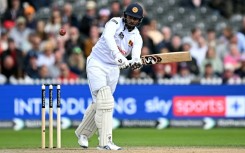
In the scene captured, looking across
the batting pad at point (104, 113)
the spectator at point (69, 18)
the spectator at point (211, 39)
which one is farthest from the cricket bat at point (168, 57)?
the spectator at point (69, 18)

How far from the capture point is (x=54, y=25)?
66.8ft

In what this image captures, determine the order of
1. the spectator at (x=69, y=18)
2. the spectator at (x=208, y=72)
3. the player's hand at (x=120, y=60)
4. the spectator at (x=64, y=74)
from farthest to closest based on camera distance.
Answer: the spectator at (x=69, y=18) → the spectator at (x=208, y=72) → the spectator at (x=64, y=74) → the player's hand at (x=120, y=60)

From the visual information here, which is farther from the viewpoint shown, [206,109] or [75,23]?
[75,23]

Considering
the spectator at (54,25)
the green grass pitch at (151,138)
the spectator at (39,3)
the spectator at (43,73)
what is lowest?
the green grass pitch at (151,138)

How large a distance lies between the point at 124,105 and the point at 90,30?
238cm

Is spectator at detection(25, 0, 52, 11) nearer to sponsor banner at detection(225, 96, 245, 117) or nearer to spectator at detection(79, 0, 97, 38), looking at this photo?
spectator at detection(79, 0, 97, 38)

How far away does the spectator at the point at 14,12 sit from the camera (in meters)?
20.5

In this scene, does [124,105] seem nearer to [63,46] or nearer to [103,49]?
[63,46]

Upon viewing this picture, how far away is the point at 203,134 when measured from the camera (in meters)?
17.1

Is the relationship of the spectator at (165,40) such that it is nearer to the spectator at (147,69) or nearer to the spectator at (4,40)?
the spectator at (147,69)

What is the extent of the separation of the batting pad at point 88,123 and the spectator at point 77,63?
275 inches

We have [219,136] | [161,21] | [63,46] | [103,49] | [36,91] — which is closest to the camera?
[103,49]

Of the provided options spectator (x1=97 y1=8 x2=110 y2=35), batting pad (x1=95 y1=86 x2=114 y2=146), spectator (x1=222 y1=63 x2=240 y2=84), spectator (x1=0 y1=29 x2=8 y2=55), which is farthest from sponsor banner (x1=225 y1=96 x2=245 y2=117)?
batting pad (x1=95 y1=86 x2=114 y2=146)

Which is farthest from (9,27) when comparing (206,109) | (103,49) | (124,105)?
(103,49)
